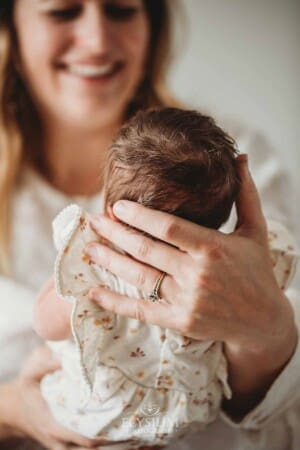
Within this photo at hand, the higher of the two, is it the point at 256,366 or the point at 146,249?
the point at 146,249

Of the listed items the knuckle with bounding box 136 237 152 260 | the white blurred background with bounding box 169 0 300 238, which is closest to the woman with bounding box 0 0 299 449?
the knuckle with bounding box 136 237 152 260

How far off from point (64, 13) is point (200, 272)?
538mm

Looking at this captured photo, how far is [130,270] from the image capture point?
54 centimetres

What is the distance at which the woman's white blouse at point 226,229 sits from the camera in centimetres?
68

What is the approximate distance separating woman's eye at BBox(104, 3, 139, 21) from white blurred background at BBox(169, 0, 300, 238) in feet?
0.73

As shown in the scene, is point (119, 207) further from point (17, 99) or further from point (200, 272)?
point (17, 99)

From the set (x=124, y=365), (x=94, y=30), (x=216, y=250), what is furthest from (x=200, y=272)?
(x=94, y=30)

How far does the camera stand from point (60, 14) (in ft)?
2.80

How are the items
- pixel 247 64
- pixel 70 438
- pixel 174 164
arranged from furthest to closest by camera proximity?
pixel 247 64 < pixel 70 438 < pixel 174 164

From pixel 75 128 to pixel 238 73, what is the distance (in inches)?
15.3

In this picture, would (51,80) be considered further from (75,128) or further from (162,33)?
(162,33)

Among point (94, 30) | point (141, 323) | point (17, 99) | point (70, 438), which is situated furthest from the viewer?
point (17, 99)

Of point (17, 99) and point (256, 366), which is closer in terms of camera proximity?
point (256, 366)

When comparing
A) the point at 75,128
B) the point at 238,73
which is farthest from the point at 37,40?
the point at 238,73
